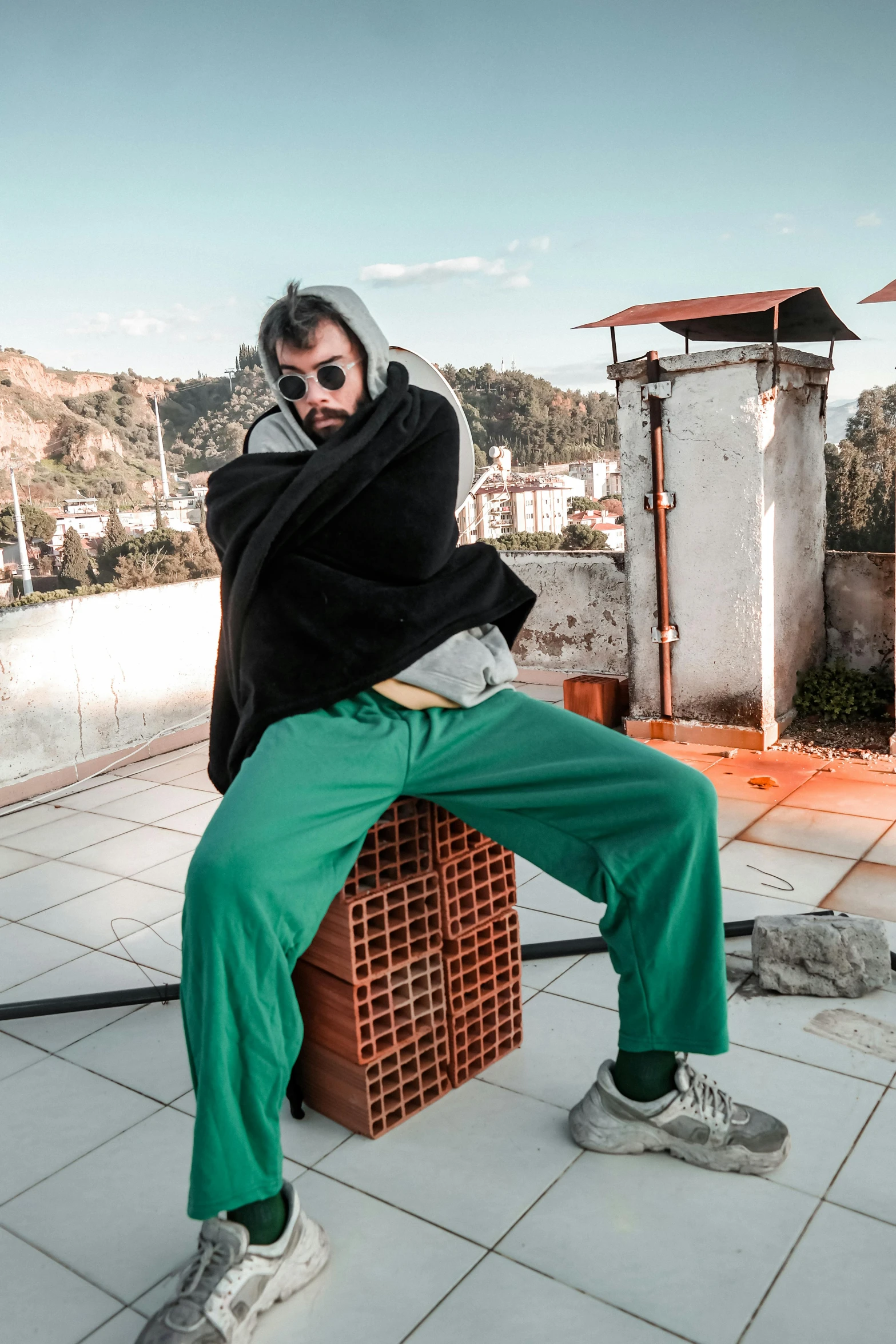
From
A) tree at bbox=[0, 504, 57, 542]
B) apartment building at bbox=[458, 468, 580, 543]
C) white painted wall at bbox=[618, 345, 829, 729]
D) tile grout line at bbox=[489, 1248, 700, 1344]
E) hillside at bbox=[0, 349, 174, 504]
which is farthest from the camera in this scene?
hillside at bbox=[0, 349, 174, 504]

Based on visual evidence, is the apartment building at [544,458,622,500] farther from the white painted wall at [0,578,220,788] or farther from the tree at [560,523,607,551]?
the white painted wall at [0,578,220,788]

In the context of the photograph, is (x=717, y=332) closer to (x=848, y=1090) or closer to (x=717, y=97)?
(x=848, y=1090)

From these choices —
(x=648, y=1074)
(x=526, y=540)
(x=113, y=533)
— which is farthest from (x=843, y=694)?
(x=113, y=533)

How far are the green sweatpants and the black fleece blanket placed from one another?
77mm

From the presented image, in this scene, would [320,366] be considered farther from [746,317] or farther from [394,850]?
[746,317]

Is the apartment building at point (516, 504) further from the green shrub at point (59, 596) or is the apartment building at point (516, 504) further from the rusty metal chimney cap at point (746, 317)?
the green shrub at point (59, 596)

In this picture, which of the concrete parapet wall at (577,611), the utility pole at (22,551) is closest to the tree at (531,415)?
the concrete parapet wall at (577,611)

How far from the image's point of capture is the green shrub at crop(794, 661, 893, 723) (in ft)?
13.6

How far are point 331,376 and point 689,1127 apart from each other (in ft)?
4.52

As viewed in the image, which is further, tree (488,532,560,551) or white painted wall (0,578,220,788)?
tree (488,532,560,551)

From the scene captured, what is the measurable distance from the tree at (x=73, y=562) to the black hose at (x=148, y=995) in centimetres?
1950

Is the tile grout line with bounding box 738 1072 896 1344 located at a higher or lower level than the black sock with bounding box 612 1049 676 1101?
lower

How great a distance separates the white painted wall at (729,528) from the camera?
3781mm

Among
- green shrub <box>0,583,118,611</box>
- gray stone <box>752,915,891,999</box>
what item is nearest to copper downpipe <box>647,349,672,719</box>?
gray stone <box>752,915,891,999</box>
